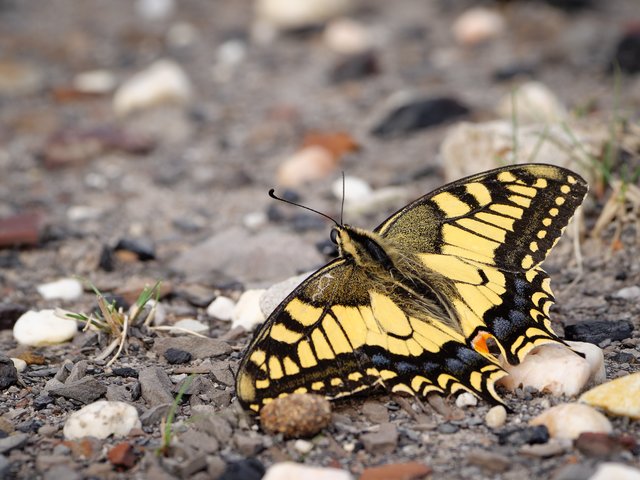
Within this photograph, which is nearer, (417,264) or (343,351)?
(343,351)

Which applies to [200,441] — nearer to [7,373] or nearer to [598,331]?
[7,373]

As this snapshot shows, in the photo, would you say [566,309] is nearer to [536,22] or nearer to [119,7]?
[536,22]

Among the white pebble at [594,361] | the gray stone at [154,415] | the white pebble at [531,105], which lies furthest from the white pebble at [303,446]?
the white pebble at [531,105]

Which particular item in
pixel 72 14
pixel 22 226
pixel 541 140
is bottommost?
pixel 541 140

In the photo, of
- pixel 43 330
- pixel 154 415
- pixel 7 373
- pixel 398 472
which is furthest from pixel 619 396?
pixel 43 330

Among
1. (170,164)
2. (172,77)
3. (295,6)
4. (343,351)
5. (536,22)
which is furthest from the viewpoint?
(295,6)

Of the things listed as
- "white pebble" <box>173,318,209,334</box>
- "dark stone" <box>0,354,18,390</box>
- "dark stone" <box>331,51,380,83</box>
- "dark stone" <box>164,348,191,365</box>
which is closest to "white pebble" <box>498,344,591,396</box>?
"dark stone" <box>164,348,191,365</box>

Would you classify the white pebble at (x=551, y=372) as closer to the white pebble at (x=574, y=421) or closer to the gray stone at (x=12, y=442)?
the white pebble at (x=574, y=421)

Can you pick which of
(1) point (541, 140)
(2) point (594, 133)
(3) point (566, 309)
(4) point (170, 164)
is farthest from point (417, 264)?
(4) point (170, 164)
